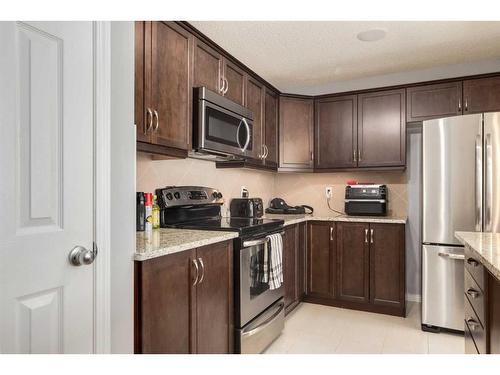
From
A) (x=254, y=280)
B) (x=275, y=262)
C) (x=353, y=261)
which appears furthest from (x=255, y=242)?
(x=353, y=261)

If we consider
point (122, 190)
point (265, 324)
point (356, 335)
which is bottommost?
point (356, 335)

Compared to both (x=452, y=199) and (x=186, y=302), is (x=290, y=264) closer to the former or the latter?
(x=452, y=199)

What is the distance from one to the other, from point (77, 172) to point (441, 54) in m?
3.00

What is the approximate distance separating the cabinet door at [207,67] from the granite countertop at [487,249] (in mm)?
1793

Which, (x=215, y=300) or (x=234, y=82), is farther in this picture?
(x=234, y=82)

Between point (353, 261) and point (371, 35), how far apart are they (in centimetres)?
195

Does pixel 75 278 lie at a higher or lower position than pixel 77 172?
lower

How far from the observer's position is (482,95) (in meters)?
2.91

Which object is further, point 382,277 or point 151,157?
point 382,277

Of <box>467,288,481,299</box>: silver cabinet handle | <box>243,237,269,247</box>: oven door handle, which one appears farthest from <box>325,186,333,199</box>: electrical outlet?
<box>467,288,481,299</box>: silver cabinet handle
